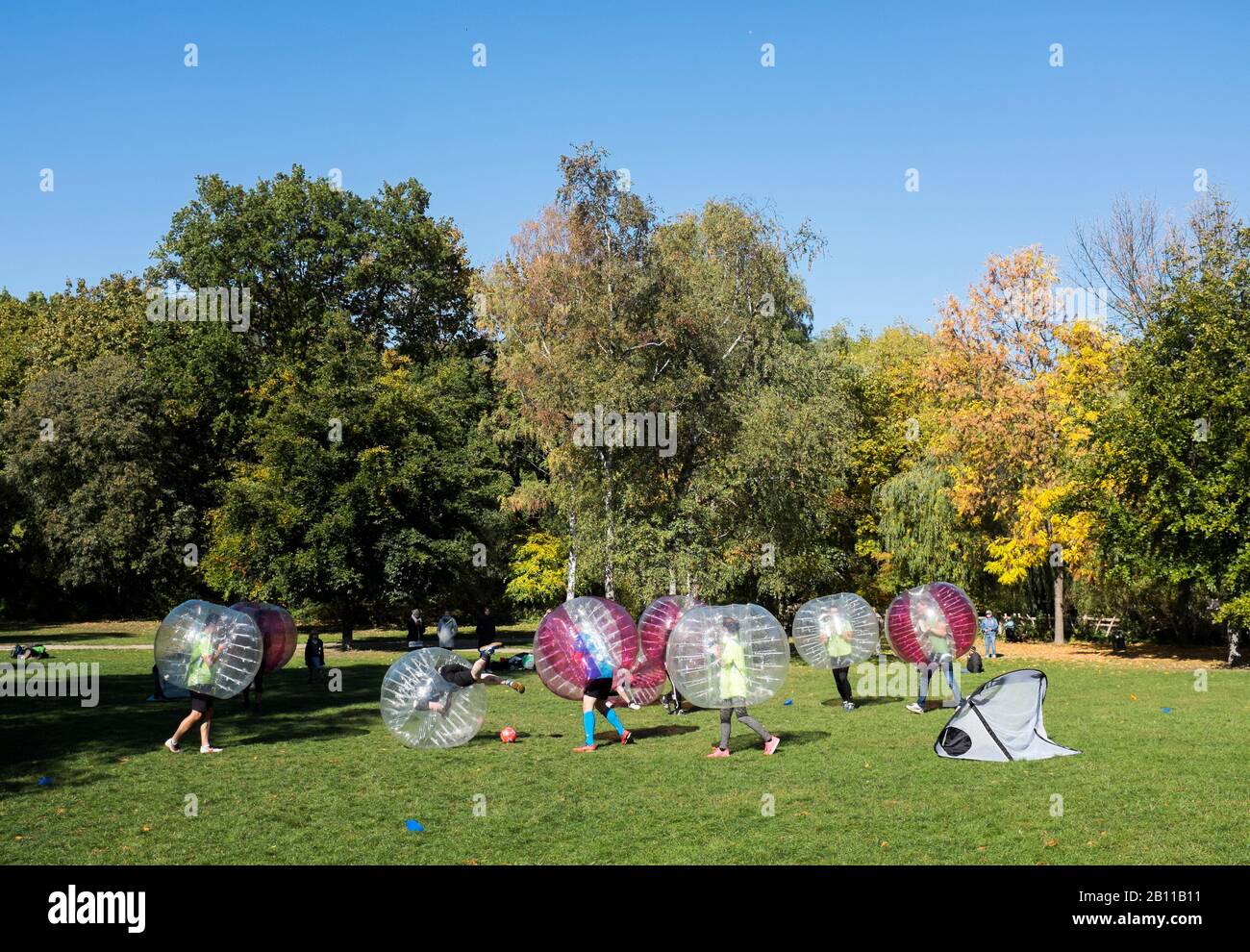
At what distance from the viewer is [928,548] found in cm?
4525

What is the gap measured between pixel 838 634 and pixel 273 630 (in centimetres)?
1128

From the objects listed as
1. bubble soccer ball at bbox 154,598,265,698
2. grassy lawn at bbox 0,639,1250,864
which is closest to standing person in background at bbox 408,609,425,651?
grassy lawn at bbox 0,639,1250,864

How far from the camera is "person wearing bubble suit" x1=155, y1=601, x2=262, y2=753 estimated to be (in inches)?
616

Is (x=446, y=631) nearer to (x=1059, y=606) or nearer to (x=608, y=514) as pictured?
(x=608, y=514)

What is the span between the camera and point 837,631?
2103 centimetres

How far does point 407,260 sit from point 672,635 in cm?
4044

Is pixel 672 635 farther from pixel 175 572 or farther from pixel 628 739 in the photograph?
pixel 175 572

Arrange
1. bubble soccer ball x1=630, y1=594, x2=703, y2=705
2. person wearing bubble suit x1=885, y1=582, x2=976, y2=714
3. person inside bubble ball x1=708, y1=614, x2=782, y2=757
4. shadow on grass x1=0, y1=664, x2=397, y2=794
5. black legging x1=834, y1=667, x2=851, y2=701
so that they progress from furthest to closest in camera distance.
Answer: black legging x1=834, y1=667, x2=851, y2=701, person wearing bubble suit x1=885, y1=582, x2=976, y2=714, bubble soccer ball x1=630, y1=594, x2=703, y2=705, person inside bubble ball x1=708, y1=614, x2=782, y2=757, shadow on grass x1=0, y1=664, x2=397, y2=794

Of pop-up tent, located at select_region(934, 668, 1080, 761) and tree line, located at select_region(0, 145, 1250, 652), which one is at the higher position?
tree line, located at select_region(0, 145, 1250, 652)

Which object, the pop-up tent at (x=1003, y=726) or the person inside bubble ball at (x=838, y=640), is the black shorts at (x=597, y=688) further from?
the person inside bubble ball at (x=838, y=640)

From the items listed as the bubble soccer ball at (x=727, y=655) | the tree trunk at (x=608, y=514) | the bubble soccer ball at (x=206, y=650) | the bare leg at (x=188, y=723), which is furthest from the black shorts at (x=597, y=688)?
the tree trunk at (x=608, y=514)

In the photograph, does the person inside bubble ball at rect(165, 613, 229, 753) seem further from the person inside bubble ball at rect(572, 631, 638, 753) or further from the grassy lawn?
the person inside bubble ball at rect(572, 631, 638, 753)

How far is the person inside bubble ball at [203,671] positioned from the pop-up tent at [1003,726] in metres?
10.2
